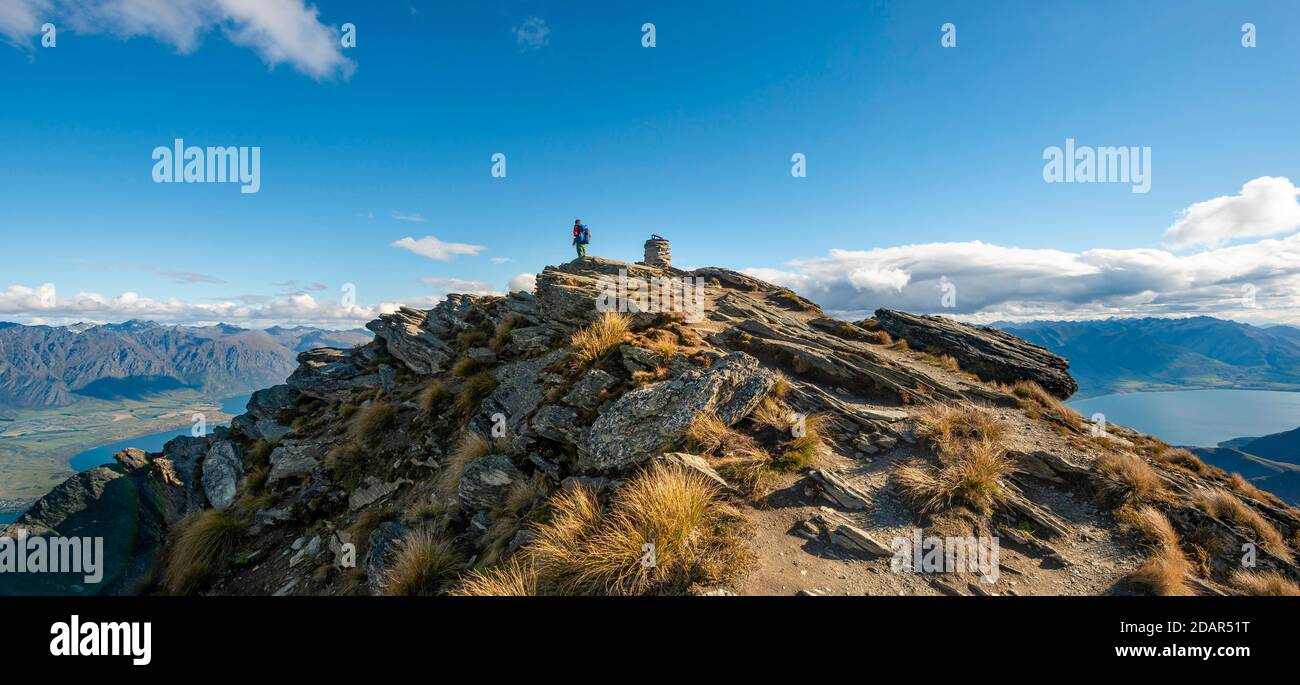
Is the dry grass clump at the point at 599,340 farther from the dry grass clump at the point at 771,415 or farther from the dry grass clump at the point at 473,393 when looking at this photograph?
the dry grass clump at the point at 771,415

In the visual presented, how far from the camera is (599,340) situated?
13.2m

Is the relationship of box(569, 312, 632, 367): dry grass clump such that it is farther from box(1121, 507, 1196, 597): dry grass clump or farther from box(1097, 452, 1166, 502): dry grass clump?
box(1097, 452, 1166, 502): dry grass clump

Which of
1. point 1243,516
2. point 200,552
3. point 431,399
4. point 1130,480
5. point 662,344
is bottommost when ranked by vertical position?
point 200,552

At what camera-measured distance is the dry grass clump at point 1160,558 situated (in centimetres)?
659

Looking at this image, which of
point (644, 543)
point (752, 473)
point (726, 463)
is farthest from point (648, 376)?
point (644, 543)

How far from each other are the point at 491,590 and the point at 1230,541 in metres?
12.7

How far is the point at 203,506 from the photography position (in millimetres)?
17516

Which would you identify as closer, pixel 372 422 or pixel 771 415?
pixel 771 415

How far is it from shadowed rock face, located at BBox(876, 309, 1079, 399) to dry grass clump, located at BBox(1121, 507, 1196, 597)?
33.6 feet

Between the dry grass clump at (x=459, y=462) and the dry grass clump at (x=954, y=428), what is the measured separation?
432 inches

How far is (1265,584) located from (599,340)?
1338 centimetres

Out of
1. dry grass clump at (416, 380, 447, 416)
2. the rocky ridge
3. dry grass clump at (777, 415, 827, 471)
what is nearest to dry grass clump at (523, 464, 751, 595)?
the rocky ridge

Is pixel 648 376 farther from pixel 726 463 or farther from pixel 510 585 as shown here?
pixel 510 585
